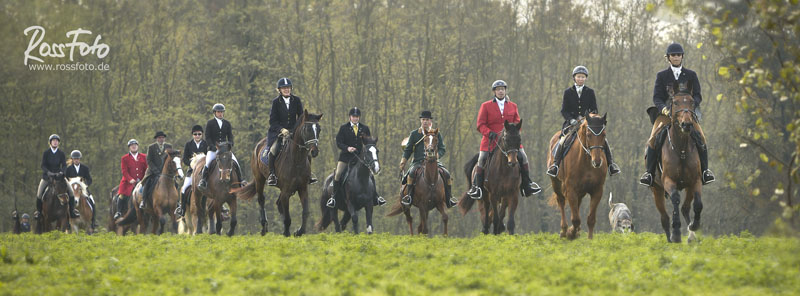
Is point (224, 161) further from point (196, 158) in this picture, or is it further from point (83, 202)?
point (83, 202)

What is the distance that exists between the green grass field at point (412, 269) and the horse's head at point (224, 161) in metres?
6.10

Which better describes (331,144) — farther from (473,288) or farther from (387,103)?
(473,288)

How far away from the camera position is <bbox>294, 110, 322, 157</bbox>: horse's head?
56.9 feet

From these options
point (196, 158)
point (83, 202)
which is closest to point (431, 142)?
point (196, 158)

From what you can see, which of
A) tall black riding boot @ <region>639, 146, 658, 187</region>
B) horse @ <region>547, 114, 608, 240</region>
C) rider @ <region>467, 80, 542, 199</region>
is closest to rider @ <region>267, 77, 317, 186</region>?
rider @ <region>467, 80, 542, 199</region>

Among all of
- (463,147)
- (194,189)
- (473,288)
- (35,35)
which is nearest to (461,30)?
(463,147)

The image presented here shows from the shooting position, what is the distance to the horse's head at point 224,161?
67.9 ft

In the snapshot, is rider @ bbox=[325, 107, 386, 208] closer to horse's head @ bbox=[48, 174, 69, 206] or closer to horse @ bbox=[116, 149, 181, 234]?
horse @ bbox=[116, 149, 181, 234]

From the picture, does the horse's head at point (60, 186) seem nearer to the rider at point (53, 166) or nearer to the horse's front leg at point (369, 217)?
the rider at point (53, 166)

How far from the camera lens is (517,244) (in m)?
14.8

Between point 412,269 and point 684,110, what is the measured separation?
5317 millimetres

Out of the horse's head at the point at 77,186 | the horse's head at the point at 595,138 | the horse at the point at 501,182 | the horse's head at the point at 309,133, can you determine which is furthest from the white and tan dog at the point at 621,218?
the horse's head at the point at 77,186

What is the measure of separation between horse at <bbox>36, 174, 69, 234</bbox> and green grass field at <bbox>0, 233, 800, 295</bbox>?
10862 mm

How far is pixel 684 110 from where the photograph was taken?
13.9 metres
